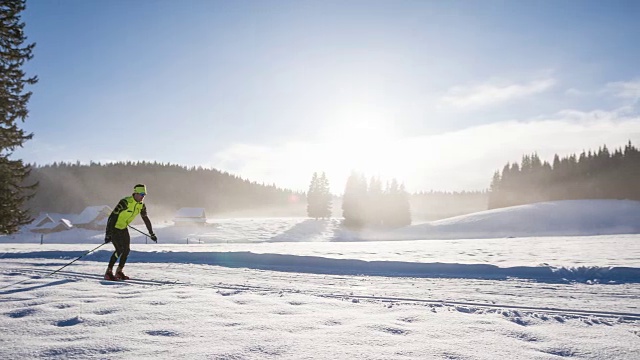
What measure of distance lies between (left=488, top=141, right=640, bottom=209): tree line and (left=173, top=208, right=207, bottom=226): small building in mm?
68437

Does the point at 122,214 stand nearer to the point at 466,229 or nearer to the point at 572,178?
the point at 466,229

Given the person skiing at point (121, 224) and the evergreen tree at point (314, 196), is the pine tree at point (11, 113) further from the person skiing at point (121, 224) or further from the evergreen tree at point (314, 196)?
the evergreen tree at point (314, 196)

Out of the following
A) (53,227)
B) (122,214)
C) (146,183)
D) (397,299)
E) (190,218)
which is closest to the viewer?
(397,299)

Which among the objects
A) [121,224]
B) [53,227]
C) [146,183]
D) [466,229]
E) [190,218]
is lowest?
[53,227]

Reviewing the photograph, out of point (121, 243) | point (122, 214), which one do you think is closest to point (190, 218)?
point (121, 243)

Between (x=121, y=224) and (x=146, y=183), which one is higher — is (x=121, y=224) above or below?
below

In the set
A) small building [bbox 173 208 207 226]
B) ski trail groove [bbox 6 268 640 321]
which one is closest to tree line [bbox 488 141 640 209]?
small building [bbox 173 208 207 226]

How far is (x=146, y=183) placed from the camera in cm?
10975

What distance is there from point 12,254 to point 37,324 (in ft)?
49.3

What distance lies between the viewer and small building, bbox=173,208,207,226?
68.8 meters

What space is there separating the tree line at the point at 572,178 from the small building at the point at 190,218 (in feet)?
225

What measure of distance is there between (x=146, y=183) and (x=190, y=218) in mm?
50205

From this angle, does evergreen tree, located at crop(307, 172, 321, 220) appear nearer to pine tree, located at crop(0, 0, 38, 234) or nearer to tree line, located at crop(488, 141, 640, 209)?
tree line, located at crop(488, 141, 640, 209)

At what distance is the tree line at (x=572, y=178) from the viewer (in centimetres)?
6569
